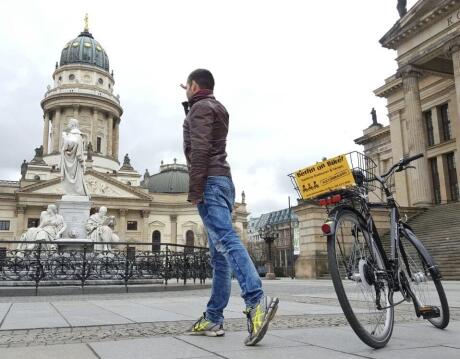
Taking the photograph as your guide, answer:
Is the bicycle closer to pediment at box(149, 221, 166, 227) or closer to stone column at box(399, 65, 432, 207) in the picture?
stone column at box(399, 65, 432, 207)

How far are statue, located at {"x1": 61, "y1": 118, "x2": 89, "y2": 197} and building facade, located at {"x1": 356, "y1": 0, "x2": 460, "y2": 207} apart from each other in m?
20.9

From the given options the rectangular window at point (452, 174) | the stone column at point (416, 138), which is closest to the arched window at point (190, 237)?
the rectangular window at point (452, 174)

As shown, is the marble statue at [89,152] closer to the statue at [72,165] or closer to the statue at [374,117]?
the statue at [374,117]

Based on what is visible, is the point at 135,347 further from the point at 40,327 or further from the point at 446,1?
the point at 446,1

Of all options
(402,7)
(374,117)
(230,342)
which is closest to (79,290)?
(230,342)

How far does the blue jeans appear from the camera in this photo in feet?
12.7

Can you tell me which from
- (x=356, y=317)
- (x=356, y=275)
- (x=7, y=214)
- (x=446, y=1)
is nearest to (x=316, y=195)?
(x=356, y=275)

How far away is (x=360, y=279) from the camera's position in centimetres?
Answer: 379

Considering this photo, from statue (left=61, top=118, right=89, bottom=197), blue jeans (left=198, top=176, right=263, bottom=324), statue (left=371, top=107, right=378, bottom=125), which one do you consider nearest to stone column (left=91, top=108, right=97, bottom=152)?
statue (left=371, top=107, right=378, bottom=125)

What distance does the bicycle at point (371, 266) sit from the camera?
139 inches

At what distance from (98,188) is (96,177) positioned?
1900 millimetres

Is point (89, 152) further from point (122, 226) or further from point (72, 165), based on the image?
point (72, 165)

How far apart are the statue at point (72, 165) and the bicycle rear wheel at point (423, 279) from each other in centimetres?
1406

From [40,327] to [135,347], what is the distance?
1844mm
